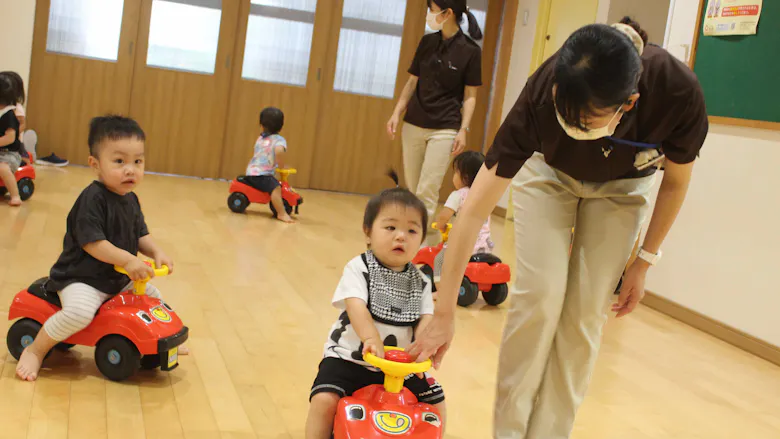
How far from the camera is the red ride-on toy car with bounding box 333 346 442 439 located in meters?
1.75

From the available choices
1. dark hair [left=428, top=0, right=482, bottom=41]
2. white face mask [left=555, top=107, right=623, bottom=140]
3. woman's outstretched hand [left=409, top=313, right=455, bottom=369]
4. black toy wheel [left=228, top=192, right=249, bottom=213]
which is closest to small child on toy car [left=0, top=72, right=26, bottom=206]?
black toy wheel [left=228, top=192, right=249, bottom=213]

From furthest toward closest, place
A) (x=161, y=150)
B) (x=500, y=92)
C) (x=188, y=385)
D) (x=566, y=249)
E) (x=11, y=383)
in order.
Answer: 1. (x=500, y=92)
2. (x=161, y=150)
3. (x=188, y=385)
4. (x=11, y=383)
5. (x=566, y=249)

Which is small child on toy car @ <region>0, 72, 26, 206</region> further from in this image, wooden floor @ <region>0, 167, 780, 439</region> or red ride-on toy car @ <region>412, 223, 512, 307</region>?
red ride-on toy car @ <region>412, 223, 512, 307</region>

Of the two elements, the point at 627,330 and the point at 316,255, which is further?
the point at 316,255

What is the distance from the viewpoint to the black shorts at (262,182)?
599 centimetres

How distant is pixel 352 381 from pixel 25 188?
4.10m

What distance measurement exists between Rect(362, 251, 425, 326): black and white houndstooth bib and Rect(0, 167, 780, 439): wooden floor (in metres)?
0.47

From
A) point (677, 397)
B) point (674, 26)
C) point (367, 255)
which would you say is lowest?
point (677, 397)

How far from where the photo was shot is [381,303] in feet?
6.56

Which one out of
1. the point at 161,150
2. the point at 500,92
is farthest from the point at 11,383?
the point at 500,92

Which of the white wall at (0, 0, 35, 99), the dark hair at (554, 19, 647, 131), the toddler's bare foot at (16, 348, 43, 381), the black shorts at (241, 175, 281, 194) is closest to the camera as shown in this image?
the dark hair at (554, 19, 647, 131)

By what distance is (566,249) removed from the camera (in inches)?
78.7

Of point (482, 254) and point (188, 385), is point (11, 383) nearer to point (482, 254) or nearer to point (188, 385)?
point (188, 385)

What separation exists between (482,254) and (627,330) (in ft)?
2.65
